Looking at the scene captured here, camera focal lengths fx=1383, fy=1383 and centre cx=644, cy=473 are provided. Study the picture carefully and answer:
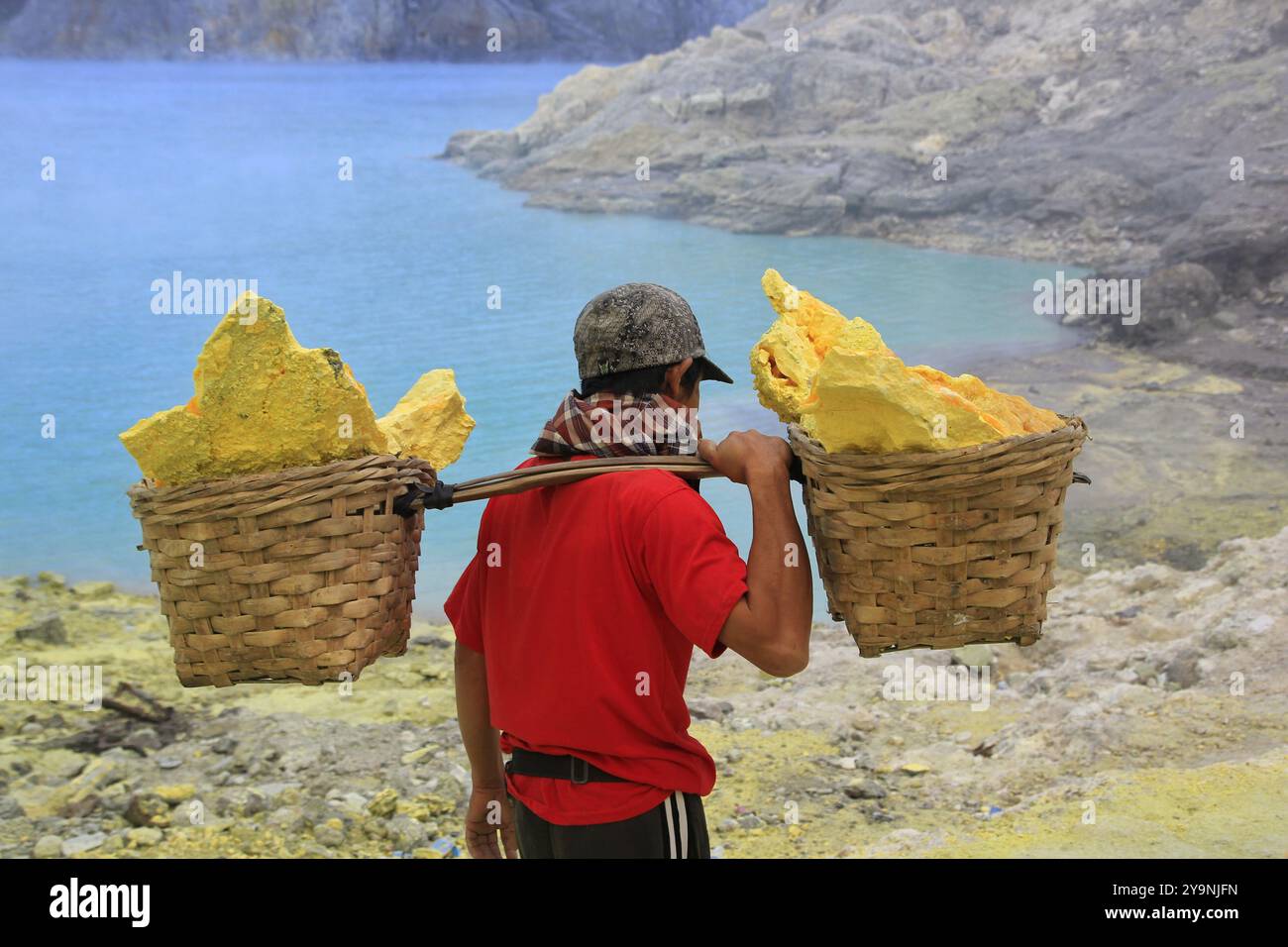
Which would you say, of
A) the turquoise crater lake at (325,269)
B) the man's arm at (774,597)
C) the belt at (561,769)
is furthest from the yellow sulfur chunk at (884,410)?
the turquoise crater lake at (325,269)

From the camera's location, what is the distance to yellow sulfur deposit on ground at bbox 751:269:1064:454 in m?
1.78

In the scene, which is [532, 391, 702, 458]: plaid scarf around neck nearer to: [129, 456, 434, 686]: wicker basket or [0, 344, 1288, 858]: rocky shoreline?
[129, 456, 434, 686]: wicker basket

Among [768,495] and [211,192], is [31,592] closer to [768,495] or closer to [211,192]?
[768,495]

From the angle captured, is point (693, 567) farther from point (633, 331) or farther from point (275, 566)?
point (275, 566)

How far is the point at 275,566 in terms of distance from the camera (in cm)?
191

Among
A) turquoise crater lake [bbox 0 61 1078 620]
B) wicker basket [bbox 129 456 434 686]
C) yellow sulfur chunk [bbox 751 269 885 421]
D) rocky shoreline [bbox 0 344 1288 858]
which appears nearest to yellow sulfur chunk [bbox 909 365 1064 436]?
yellow sulfur chunk [bbox 751 269 885 421]

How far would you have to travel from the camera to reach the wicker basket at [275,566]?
191 cm

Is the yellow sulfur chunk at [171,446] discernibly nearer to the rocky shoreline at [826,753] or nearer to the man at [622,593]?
the man at [622,593]

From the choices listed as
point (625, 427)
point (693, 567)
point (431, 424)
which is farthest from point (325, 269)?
point (693, 567)

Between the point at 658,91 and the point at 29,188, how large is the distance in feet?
24.7

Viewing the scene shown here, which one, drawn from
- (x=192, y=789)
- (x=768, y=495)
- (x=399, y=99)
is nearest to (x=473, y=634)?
(x=768, y=495)

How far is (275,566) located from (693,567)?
60cm

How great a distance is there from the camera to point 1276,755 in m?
3.98

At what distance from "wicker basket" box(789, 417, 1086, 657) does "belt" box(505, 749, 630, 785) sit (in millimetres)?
406
